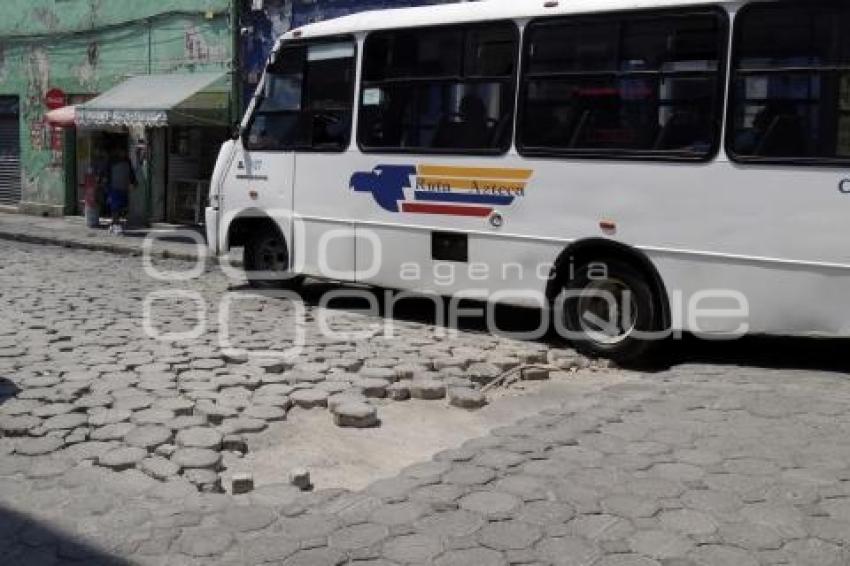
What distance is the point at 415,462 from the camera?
4.92 m

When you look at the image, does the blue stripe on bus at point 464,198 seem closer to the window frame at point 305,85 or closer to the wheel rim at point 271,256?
the window frame at point 305,85

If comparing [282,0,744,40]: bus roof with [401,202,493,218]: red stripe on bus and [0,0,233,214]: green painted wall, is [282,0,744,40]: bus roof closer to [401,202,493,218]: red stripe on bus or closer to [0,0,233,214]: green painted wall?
[401,202,493,218]: red stripe on bus

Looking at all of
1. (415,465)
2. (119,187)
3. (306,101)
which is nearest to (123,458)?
(415,465)

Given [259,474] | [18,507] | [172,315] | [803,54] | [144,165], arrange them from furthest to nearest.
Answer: [144,165] → [172,315] → [803,54] → [259,474] → [18,507]

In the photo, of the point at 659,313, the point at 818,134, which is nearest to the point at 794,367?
the point at 659,313

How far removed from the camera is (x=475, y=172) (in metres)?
7.95

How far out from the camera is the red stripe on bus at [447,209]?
794cm

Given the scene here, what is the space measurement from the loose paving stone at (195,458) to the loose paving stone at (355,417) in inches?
35.0

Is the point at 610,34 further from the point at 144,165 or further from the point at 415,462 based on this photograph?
the point at 144,165

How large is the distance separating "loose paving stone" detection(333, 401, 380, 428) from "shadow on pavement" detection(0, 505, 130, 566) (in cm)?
191

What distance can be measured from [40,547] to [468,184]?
506 centimetres

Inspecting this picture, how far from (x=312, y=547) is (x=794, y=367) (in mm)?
4655

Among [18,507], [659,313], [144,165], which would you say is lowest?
[18,507]

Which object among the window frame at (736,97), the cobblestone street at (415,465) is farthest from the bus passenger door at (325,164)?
the window frame at (736,97)
